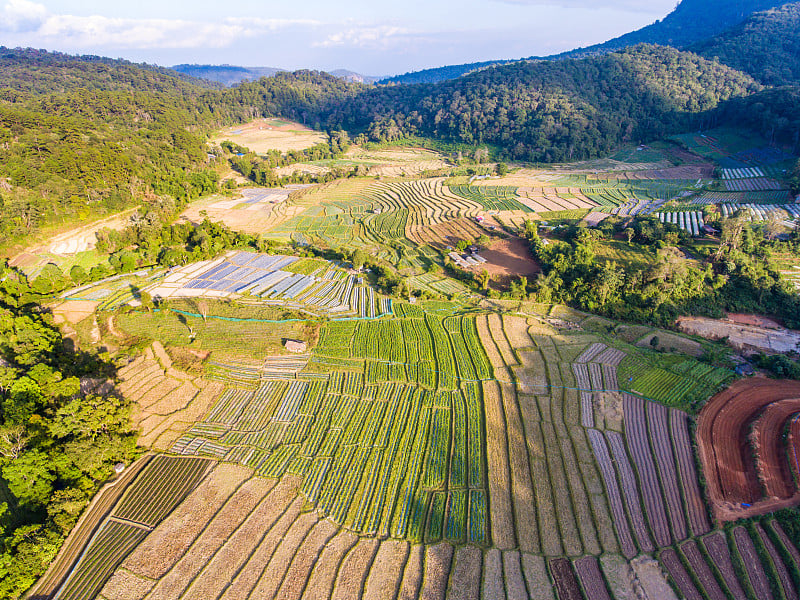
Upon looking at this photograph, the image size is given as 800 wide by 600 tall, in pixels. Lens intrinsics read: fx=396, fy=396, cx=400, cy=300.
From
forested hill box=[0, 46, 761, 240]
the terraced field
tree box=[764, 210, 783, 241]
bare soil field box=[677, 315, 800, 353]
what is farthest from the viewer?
forested hill box=[0, 46, 761, 240]

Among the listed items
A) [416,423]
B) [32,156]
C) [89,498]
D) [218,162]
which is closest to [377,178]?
[218,162]

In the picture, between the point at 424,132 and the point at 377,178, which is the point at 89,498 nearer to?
the point at 377,178

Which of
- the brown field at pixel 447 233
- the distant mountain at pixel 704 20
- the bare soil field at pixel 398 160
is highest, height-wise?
the distant mountain at pixel 704 20

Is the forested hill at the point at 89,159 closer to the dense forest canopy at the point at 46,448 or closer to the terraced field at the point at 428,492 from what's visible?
the dense forest canopy at the point at 46,448

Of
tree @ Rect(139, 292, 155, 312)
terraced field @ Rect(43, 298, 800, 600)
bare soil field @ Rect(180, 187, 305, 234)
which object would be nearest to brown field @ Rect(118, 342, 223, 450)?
terraced field @ Rect(43, 298, 800, 600)

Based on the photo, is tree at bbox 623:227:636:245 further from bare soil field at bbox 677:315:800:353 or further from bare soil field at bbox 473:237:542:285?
bare soil field at bbox 677:315:800:353

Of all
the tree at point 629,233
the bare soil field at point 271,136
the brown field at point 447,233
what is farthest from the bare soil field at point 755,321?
the bare soil field at point 271,136

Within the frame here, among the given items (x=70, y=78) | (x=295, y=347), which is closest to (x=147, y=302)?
(x=295, y=347)

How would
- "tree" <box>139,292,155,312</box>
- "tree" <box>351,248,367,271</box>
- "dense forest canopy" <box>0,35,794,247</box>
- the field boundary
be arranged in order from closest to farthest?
the field boundary, "tree" <box>139,292,155,312</box>, "tree" <box>351,248,367,271</box>, "dense forest canopy" <box>0,35,794,247</box>
